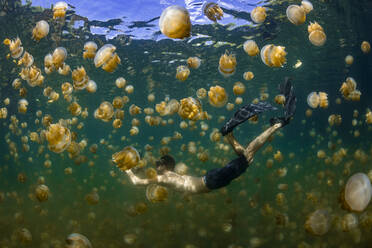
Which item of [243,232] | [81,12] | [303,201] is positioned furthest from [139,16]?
[303,201]

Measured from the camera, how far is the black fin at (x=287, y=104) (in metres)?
6.83

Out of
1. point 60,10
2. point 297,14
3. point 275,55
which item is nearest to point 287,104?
point 275,55

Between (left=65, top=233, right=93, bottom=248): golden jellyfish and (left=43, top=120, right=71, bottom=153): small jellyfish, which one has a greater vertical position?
(left=43, top=120, right=71, bottom=153): small jellyfish

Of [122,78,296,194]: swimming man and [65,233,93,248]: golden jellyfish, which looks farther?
[122,78,296,194]: swimming man

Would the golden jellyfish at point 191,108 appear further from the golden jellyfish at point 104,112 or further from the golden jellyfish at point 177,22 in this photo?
the golden jellyfish at point 104,112

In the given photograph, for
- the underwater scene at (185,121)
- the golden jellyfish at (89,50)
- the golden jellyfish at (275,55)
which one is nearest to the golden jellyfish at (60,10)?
the underwater scene at (185,121)

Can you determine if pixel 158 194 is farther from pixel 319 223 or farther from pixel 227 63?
pixel 227 63

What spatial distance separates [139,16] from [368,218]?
40.9ft

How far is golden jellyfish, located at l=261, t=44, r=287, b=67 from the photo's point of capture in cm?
656

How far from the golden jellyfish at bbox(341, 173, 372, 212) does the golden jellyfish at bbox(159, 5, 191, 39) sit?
11.7 ft

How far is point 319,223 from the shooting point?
4750 mm

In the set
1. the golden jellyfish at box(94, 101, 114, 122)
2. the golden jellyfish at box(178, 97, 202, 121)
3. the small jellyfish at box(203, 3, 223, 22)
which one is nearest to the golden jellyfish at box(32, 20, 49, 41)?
the golden jellyfish at box(94, 101, 114, 122)

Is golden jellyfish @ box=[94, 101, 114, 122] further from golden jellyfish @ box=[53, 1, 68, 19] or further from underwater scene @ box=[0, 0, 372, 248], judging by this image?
golden jellyfish @ box=[53, 1, 68, 19]

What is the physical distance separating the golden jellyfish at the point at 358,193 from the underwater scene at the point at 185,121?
2cm
